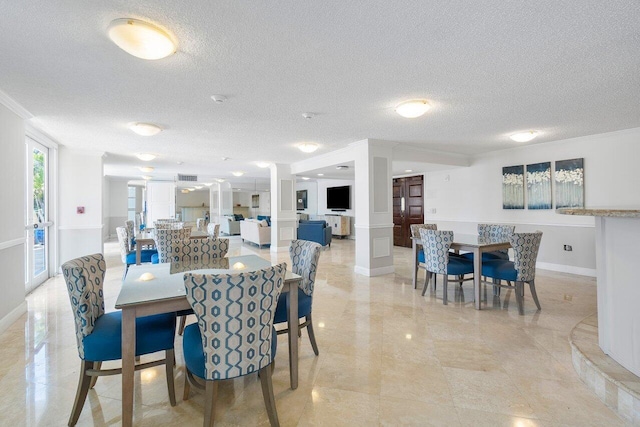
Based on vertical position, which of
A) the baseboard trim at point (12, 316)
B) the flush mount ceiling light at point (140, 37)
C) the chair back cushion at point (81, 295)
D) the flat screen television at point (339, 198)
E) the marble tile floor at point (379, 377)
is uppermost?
the flush mount ceiling light at point (140, 37)

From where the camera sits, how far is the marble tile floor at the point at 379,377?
1.71 meters

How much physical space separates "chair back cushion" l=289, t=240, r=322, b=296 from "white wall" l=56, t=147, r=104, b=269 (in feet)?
16.1

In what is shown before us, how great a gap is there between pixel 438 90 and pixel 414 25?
1.16 m

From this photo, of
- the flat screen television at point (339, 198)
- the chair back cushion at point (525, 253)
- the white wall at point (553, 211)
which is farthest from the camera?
the flat screen television at point (339, 198)

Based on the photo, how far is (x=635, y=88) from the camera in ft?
9.36

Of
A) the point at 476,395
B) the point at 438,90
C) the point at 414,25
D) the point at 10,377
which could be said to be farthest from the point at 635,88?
the point at 10,377

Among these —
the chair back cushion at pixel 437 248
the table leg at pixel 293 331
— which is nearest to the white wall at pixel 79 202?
the table leg at pixel 293 331

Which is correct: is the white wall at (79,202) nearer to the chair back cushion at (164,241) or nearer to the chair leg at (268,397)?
the chair back cushion at (164,241)

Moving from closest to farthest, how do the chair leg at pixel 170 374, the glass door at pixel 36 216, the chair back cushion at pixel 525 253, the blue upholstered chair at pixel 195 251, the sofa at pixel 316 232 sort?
the chair leg at pixel 170 374, the blue upholstered chair at pixel 195 251, the chair back cushion at pixel 525 253, the glass door at pixel 36 216, the sofa at pixel 316 232

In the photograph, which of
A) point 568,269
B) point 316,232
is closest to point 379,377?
point 568,269

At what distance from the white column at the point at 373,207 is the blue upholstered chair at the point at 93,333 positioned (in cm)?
361

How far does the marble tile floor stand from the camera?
1.71m

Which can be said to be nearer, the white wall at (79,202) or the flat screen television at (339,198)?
the white wall at (79,202)

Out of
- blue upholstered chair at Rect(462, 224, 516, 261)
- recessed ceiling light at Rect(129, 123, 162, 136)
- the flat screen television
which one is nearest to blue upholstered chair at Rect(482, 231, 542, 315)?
blue upholstered chair at Rect(462, 224, 516, 261)
